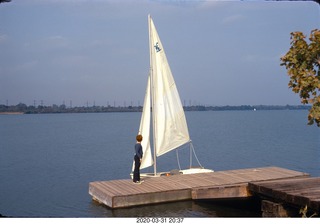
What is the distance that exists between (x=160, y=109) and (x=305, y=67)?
34.0ft

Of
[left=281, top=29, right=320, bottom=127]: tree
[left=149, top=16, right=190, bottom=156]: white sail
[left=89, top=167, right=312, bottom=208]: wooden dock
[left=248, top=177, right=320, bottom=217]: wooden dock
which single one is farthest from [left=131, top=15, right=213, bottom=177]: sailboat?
[left=281, top=29, right=320, bottom=127]: tree

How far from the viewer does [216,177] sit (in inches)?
661

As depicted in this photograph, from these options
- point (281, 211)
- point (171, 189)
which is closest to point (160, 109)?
point (171, 189)

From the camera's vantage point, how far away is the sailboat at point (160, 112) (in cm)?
1733

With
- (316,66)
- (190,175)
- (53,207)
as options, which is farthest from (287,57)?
(53,207)

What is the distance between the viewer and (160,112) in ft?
58.6

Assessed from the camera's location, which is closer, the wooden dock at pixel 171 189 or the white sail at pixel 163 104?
the wooden dock at pixel 171 189

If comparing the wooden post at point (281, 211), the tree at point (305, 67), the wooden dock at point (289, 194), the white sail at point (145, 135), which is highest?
the tree at point (305, 67)

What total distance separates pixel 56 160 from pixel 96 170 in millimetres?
7993

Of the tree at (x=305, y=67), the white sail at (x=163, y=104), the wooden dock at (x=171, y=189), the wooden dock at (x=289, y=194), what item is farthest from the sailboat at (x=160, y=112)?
the tree at (x=305, y=67)

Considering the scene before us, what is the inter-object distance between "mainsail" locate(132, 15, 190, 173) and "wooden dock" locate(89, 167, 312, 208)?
5.35ft

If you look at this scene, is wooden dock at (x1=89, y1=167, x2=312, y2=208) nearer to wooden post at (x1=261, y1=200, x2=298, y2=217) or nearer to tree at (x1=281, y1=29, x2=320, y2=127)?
wooden post at (x1=261, y1=200, x2=298, y2=217)

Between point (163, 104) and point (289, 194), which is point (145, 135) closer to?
point (163, 104)

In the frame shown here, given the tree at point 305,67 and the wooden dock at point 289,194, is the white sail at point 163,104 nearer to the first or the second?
the wooden dock at point 289,194
